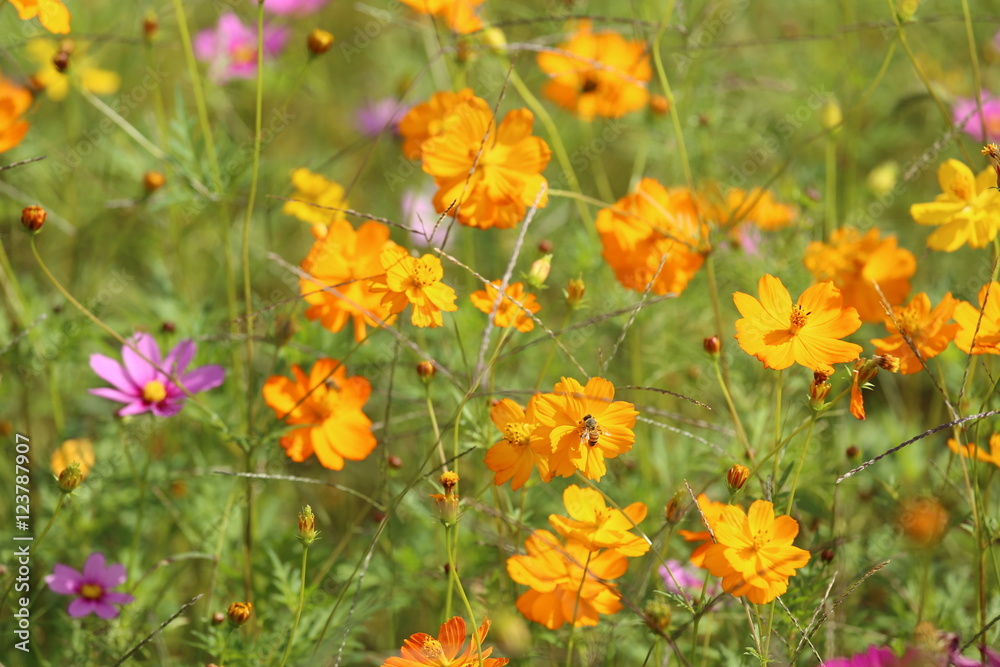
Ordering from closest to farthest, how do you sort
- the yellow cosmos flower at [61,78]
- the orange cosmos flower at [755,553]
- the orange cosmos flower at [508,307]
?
1. the orange cosmos flower at [755,553]
2. the orange cosmos flower at [508,307]
3. the yellow cosmos flower at [61,78]

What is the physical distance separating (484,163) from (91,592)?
875 millimetres

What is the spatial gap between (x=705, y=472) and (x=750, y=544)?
0.78 m

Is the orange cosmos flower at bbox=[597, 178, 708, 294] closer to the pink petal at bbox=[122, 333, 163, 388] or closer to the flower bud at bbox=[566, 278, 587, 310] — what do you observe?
the flower bud at bbox=[566, 278, 587, 310]

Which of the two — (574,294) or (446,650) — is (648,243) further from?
(446,650)

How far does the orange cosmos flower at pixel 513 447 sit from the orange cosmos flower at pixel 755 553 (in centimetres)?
23

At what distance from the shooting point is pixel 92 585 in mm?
1339

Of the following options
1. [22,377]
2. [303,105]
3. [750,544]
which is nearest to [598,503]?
[750,544]

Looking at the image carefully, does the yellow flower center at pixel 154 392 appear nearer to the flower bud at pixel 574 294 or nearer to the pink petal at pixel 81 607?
the pink petal at pixel 81 607

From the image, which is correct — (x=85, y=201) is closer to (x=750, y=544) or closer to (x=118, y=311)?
(x=118, y=311)

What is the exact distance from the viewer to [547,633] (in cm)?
127

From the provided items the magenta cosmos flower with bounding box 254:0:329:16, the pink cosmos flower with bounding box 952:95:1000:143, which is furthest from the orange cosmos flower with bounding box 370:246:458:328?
the magenta cosmos flower with bounding box 254:0:329:16

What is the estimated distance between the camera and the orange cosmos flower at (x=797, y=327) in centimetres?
103

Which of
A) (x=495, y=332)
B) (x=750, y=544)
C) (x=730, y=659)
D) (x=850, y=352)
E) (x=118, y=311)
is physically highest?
(x=850, y=352)

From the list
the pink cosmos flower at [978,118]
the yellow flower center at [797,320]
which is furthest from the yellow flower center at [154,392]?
the pink cosmos flower at [978,118]
